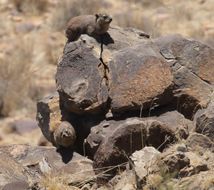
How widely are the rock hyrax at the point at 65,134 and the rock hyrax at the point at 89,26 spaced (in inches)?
37.5

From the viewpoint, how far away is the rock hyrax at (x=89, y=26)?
6750 millimetres

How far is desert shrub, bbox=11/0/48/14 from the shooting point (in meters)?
15.3

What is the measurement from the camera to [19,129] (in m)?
10.0

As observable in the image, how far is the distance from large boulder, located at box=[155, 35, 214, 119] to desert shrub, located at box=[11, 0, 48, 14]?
29.4ft

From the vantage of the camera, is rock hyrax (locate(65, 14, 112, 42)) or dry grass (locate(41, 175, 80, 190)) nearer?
dry grass (locate(41, 175, 80, 190))

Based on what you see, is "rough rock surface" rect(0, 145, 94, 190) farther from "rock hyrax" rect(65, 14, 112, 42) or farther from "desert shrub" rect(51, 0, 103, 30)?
"desert shrub" rect(51, 0, 103, 30)

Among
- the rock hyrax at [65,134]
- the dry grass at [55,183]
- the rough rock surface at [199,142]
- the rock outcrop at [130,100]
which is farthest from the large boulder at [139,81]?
the dry grass at [55,183]

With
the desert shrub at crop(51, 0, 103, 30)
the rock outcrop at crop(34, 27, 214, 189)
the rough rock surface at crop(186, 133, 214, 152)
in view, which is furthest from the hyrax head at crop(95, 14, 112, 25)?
the desert shrub at crop(51, 0, 103, 30)

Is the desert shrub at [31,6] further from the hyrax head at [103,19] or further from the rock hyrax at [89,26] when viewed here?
the hyrax head at [103,19]

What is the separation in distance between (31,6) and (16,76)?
3.90m

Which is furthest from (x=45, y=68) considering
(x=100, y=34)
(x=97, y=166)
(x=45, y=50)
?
(x=97, y=166)

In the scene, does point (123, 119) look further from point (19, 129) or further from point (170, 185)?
point (19, 129)

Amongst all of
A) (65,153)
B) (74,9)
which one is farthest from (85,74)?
(74,9)

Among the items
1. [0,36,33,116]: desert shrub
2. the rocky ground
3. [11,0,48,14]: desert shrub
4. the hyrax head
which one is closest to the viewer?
the rocky ground
